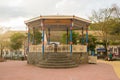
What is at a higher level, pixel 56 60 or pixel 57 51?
pixel 57 51

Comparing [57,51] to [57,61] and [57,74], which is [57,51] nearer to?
[57,61]

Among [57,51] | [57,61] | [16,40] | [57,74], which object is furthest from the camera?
[16,40]

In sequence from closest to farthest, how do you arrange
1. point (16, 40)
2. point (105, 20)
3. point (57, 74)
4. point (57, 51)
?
1. point (57, 74)
2. point (57, 51)
3. point (105, 20)
4. point (16, 40)

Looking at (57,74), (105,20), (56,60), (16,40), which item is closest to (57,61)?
(56,60)

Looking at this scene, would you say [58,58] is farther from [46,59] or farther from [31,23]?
[31,23]

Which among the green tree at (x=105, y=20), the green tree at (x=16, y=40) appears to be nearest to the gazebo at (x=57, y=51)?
the green tree at (x=105, y=20)

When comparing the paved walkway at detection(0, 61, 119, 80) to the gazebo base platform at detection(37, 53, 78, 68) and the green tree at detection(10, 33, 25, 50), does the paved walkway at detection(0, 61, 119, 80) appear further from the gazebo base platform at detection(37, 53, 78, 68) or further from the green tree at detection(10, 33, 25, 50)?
the green tree at detection(10, 33, 25, 50)

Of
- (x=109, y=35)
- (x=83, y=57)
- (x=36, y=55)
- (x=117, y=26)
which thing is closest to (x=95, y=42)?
(x=109, y=35)

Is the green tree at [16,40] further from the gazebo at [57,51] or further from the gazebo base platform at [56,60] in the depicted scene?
the gazebo base platform at [56,60]

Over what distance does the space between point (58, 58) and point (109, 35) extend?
1926cm

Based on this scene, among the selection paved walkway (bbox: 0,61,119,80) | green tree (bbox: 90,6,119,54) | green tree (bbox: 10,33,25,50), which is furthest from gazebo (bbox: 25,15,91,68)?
green tree (bbox: 10,33,25,50)

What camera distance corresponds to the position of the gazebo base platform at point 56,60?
1730cm

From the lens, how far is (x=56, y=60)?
1816cm

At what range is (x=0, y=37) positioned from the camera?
130 ft
